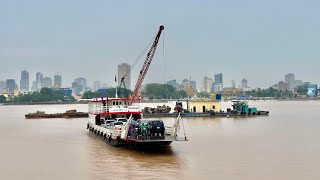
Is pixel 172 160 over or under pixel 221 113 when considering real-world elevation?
under

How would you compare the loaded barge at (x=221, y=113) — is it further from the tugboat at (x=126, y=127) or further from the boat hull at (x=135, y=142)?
the boat hull at (x=135, y=142)

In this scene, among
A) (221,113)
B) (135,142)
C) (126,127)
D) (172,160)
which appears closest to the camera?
Answer: (172,160)

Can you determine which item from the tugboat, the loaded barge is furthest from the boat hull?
the loaded barge

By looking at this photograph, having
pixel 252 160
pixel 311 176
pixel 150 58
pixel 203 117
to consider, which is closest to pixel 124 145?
pixel 252 160

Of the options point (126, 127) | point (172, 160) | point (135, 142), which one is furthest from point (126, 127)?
point (172, 160)

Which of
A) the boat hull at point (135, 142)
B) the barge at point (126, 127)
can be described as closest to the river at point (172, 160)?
the boat hull at point (135, 142)

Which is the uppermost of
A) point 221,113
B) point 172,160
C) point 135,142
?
point 221,113

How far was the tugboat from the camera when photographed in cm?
3428

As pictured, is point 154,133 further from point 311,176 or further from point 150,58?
point 150,58

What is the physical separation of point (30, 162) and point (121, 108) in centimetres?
1397

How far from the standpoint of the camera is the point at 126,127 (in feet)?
119

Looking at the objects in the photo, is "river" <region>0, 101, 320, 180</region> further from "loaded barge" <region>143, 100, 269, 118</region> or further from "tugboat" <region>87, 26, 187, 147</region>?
"loaded barge" <region>143, 100, 269, 118</region>

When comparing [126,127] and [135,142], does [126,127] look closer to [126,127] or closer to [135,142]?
[126,127]

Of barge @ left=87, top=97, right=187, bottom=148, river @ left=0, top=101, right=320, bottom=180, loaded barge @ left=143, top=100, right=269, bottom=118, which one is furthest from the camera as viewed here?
loaded barge @ left=143, top=100, right=269, bottom=118
